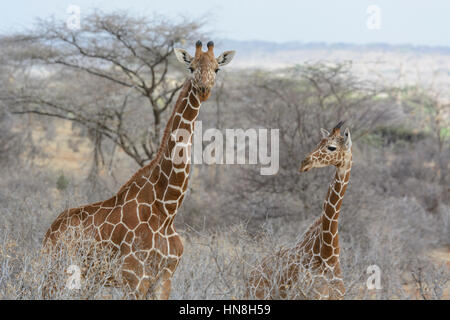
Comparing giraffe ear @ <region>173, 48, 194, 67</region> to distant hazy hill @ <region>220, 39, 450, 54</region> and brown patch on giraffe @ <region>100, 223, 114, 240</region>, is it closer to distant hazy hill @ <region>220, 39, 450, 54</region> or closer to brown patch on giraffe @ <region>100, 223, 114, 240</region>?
brown patch on giraffe @ <region>100, 223, 114, 240</region>

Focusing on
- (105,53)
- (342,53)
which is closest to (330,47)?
(342,53)

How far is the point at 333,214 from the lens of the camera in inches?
163

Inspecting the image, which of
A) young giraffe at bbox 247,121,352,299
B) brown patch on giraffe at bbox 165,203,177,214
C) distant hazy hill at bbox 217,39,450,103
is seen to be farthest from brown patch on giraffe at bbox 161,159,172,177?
distant hazy hill at bbox 217,39,450,103

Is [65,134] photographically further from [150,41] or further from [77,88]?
[150,41]

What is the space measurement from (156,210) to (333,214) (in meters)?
1.40

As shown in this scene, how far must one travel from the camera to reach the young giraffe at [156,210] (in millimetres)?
3756

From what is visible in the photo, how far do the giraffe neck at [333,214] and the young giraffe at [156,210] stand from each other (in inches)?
45.1

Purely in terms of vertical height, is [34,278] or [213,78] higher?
[213,78]

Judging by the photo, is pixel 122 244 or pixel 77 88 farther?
pixel 77 88

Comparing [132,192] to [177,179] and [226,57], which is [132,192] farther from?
[226,57]

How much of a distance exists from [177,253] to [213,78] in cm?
133

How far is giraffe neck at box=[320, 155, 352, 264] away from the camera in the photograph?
4.05 m

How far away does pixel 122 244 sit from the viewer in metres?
3.86
